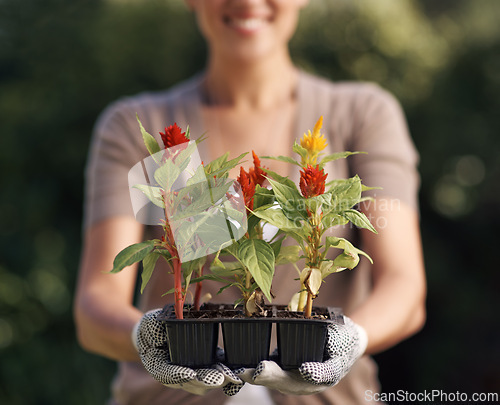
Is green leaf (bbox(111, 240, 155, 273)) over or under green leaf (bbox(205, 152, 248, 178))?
under

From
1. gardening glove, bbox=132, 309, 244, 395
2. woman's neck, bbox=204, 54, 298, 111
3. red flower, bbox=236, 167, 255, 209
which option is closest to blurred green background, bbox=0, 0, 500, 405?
woman's neck, bbox=204, 54, 298, 111

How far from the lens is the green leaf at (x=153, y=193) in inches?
31.7

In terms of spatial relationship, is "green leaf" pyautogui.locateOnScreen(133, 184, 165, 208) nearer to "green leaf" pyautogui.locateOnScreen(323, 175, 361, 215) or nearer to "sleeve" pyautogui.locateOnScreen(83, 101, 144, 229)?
"green leaf" pyautogui.locateOnScreen(323, 175, 361, 215)

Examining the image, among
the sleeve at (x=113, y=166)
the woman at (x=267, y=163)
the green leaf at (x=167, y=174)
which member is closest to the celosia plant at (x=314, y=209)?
the green leaf at (x=167, y=174)

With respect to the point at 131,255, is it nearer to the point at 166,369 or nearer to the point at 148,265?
the point at 148,265

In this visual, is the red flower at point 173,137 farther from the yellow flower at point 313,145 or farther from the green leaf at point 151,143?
the yellow flower at point 313,145

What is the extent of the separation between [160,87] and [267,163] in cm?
179

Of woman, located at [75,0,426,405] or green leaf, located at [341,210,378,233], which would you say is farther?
woman, located at [75,0,426,405]

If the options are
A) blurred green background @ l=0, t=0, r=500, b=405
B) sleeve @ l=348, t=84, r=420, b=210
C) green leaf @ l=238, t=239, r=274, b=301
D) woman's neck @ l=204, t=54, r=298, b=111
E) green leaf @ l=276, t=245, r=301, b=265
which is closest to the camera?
green leaf @ l=238, t=239, r=274, b=301

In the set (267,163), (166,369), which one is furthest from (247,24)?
(166,369)

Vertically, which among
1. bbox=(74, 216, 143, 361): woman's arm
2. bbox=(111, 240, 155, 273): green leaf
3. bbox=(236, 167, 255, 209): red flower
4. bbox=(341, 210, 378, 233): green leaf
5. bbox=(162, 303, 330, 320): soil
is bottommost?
bbox=(74, 216, 143, 361): woman's arm

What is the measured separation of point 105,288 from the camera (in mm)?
1335

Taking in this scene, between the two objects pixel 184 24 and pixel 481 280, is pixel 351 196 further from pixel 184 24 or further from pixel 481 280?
pixel 184 24

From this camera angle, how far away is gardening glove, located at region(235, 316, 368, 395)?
831 mm
